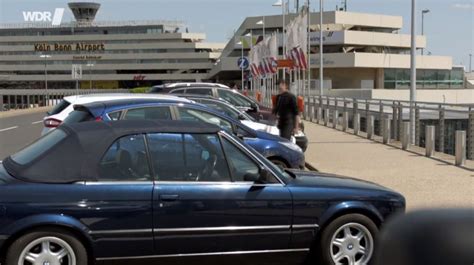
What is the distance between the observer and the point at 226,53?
347ft

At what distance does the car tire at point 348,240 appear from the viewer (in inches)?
217

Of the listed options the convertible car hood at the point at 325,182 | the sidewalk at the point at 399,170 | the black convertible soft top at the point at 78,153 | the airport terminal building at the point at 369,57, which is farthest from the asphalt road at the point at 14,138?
the airport terminal building at the point at 369,57

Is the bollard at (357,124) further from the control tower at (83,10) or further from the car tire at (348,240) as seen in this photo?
the control tower at (83,10)

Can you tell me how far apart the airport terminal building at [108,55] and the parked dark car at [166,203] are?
119823mm

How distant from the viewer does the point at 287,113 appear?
41.4 feet

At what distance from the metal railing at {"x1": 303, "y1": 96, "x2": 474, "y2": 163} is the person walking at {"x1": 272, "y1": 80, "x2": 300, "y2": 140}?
3304 millimetres

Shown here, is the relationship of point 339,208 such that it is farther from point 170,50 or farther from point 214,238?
point 170,50

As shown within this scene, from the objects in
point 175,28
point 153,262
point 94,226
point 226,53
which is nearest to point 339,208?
point 153,262

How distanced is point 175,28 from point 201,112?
133 metres

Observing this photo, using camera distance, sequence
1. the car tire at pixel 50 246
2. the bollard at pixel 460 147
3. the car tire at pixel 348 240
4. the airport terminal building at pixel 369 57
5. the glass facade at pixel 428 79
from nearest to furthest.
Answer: the car tire at pixel 50 246
the car tire at pixel 348 240
the bollard at pixel 460 147
the glass facade at pixel 428 79
the airport terminal building at pixel 369 57

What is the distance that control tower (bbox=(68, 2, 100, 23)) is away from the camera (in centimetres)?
14825

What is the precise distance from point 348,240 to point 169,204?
1696 millimetres

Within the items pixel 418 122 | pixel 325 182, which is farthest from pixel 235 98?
pixel 325 182

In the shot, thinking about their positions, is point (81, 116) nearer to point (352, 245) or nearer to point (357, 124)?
point (352, 245)
